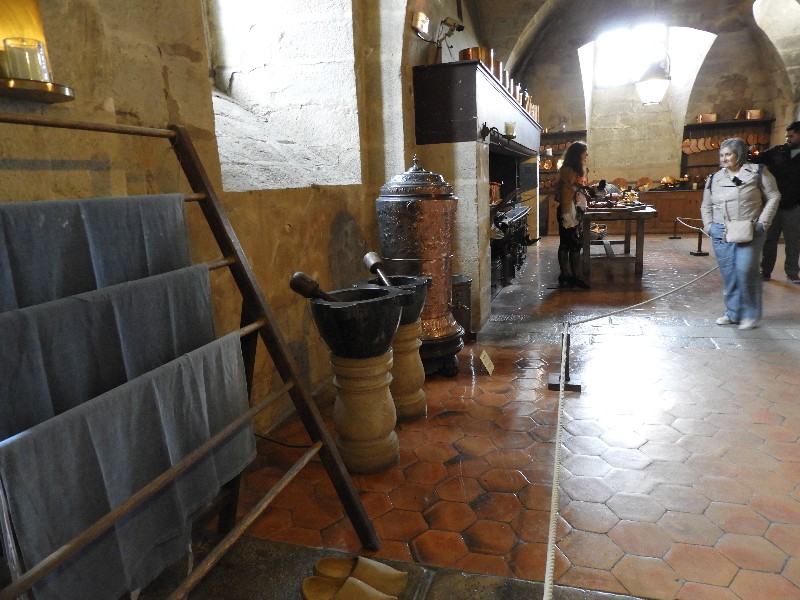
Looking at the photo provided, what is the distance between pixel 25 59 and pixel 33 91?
0.27ft

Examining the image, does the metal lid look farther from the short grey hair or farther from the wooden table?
the wooden table

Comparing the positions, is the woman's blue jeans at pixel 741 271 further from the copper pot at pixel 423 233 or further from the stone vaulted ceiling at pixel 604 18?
the stone vaulted ceiling at pixel 604 18

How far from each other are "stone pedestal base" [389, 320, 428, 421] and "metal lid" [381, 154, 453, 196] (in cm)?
96

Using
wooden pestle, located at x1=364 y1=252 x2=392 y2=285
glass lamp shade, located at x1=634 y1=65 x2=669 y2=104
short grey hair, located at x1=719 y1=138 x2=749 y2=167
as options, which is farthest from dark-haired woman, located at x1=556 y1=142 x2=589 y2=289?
wooden pestle, located at x1=364 y1=252 x2=392 y2=285

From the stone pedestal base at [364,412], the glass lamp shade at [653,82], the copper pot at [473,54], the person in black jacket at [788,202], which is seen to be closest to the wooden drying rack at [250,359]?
the stone pedestal base at [364,412]

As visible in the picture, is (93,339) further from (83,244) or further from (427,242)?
(427,242)

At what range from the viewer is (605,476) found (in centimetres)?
250

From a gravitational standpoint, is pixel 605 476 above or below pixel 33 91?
below

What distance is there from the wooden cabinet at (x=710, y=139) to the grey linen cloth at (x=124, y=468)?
1355 centimetres

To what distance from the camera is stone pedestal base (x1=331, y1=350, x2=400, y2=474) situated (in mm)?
2531

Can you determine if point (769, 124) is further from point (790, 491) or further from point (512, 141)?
point (790, 491)

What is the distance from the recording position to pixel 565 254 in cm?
697

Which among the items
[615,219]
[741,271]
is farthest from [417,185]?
[615,219]

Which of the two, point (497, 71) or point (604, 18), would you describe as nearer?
point (497, 71)
